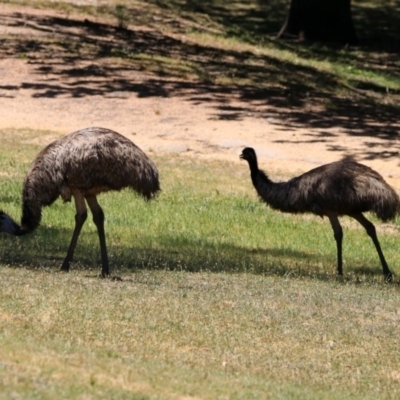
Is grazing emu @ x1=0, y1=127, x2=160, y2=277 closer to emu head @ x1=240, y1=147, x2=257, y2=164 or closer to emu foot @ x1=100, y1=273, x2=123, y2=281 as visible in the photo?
emu foot @ x1=100, y1=273, x2=123, y2=281

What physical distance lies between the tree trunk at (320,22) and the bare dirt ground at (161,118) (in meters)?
6.40

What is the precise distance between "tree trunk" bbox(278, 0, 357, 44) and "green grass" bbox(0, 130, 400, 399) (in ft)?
47.1

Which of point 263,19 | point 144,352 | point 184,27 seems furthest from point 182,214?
point 263,19

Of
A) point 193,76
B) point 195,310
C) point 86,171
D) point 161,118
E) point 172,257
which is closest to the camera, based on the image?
point 195,310

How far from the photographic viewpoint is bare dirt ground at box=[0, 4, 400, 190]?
21375 millimetres

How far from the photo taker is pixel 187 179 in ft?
63.9

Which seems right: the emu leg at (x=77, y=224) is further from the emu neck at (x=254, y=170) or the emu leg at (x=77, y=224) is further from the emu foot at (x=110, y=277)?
the emu neck at (x=254, y=170)

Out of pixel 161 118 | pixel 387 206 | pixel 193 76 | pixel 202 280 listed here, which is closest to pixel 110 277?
pixel 202 280

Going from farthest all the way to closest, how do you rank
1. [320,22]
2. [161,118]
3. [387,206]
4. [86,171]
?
[320,22], [161,118], [387,206], [86,171]

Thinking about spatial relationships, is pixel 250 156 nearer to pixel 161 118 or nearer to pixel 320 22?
pixel 161 118

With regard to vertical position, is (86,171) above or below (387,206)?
above

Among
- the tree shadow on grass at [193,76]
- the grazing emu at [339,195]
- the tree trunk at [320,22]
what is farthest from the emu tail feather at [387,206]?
the tree trunk at [320,22]

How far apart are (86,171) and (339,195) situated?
3.41 meters

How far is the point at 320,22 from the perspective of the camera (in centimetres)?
3141
